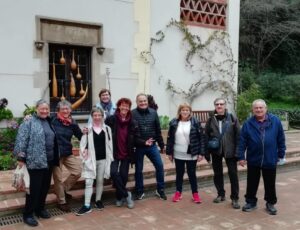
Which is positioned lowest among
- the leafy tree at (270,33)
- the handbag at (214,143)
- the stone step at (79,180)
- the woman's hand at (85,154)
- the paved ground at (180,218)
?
the paved ground at (180,218)

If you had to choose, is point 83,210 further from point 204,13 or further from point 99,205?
point 204,13

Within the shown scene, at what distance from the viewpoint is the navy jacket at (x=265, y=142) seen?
16.4 ft

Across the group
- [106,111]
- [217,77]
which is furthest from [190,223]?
[217,77]

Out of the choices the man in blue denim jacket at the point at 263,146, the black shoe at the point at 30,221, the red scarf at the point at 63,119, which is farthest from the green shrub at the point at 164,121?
the black shoe at the point at 30,221

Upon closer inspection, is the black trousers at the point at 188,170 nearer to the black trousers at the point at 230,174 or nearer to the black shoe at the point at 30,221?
the black trousers at the point at 230,174

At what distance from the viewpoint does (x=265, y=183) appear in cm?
522

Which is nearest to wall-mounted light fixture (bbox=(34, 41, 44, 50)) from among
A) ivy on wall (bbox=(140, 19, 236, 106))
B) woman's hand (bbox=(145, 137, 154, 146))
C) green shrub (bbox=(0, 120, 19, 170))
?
green shrub (bbox=(0, 120, 19, 170))

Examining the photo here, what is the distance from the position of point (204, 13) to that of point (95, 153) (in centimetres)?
636

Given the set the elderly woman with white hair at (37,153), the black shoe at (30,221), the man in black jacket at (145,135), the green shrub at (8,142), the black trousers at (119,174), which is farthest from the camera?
the green shrub at (8,142)

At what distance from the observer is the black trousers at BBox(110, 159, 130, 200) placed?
5.17 meters

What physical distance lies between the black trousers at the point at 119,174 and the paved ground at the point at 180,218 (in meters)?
0.24

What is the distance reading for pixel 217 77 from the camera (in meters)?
10.5

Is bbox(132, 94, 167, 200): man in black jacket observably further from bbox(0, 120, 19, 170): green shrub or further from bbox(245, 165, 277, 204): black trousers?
bbox(0, 120, 19, 170): green shrub

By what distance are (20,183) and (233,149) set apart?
2.93m
